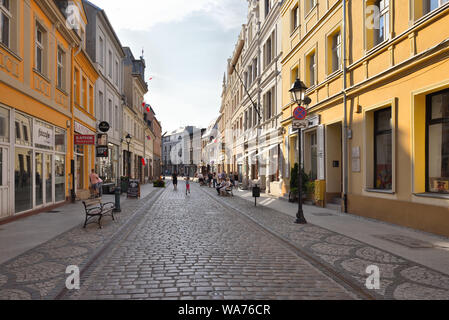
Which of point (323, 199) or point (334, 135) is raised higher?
point (334, 135)

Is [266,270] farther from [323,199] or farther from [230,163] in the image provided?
[230,163]

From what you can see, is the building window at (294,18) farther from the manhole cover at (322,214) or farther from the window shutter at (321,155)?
the manhole cover at (322,214)

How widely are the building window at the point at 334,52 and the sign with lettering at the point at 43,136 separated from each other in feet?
38.0

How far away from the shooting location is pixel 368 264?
220 inches

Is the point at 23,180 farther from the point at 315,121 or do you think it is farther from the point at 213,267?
the point at 315,121

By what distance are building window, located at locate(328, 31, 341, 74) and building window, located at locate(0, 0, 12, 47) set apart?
11.6 m

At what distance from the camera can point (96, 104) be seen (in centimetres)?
2164

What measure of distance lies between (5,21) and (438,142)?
494 inches

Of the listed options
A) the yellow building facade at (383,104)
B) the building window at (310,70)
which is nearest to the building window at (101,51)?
the yellow building facade at (383,104)

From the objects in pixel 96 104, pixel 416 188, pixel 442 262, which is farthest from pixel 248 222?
pixel 96 104

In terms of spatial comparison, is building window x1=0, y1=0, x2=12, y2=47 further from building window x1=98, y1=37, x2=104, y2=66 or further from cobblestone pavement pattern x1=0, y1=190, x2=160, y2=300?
building window x1=98, y1=37, x2=104, y2=66

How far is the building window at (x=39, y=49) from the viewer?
12594 mm
